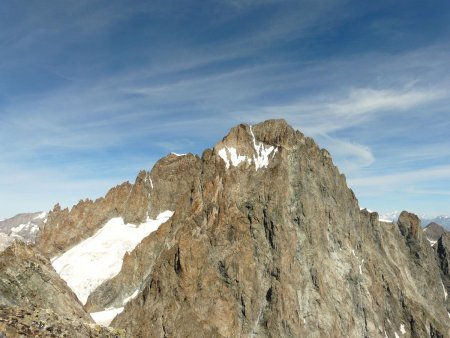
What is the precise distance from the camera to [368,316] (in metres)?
92.7

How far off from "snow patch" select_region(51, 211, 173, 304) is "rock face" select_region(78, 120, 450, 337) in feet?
18.7

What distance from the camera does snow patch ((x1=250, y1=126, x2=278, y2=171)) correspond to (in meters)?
90.9

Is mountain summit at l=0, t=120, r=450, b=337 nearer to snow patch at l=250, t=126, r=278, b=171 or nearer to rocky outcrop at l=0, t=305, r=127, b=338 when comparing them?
snow patch at l=250, t=126, r=278, b=171

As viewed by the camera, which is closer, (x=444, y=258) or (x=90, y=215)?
(x=90, y=215)

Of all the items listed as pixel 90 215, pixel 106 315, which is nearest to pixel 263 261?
pixel 106 315

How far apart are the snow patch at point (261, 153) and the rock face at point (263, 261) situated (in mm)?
219

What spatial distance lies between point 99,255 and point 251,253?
1524 inches

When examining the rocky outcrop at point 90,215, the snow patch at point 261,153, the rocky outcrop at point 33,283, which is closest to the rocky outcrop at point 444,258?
the snow patch at point 261,153

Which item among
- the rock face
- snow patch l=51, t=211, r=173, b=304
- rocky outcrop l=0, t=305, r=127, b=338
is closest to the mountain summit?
the rock face

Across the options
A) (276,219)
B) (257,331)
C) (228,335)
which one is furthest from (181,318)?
(276,219)

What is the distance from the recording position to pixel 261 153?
93438 mm

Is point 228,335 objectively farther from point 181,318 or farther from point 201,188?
point 201,188

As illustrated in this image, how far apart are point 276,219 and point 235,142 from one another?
2103cm

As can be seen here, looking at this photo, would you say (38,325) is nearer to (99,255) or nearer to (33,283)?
(33,283)
